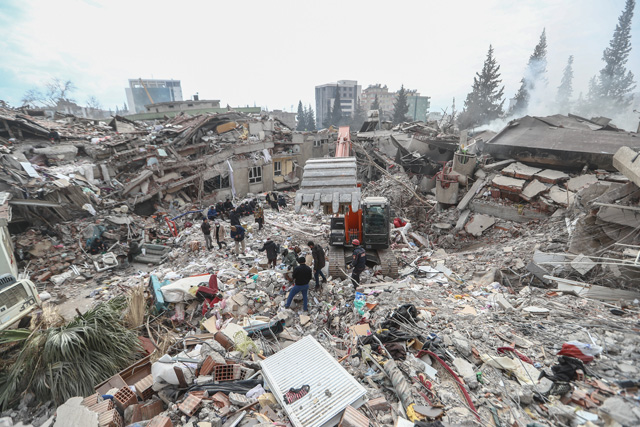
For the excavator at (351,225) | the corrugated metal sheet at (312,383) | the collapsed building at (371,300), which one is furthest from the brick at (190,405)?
the excavator at (351,225)

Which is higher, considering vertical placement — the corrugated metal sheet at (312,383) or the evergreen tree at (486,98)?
the evergreen tree at (486,98)

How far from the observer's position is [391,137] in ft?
64.3

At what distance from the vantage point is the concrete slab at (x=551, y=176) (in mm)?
10156

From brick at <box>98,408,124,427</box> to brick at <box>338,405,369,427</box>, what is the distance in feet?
8.41

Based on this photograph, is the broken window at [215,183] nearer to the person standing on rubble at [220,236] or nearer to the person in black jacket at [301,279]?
the person standing on rubble at [220,236]

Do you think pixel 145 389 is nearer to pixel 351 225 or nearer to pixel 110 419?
pixel 110 419

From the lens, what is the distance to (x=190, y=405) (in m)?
3.35

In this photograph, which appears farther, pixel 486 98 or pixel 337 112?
pixel 337 112

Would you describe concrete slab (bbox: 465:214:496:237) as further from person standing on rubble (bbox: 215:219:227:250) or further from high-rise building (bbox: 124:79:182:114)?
high-rise building (bbox: 124:79:182:114)

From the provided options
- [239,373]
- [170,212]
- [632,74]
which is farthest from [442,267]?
[632,74]

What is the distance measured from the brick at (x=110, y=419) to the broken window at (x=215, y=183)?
14326 mm

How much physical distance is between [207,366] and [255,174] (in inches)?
616

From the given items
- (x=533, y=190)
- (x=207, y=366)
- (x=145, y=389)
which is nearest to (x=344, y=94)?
(x=533, y=190)

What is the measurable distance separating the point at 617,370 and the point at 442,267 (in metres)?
4.52
